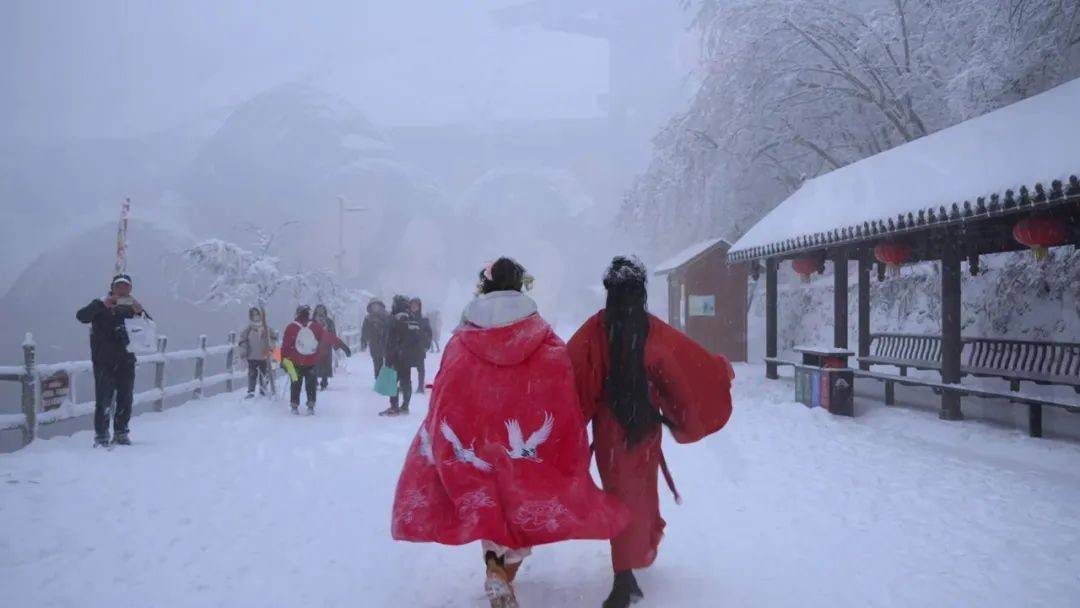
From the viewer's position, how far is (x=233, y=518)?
5219 millimetres

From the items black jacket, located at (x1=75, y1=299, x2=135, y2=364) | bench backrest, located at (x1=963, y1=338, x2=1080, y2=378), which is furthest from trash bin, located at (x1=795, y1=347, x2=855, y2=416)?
black jacket, located at (x1=75, y1=299, x2=135, y2=364)

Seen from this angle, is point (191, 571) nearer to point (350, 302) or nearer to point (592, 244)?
point (350, 302)

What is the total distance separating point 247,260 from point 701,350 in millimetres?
18497

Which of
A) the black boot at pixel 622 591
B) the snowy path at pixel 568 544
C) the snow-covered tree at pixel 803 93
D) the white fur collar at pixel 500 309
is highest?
the snow-covered tree at pixel 803 93

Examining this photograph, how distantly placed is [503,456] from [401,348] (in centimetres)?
796

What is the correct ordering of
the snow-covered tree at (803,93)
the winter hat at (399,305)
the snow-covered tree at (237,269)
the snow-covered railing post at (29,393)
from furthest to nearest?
the snow-covered tree at (237,269) < the snow-covered tree at (803,93) < the winter hat at (399,305) < the snow-covered railing post at (29,393)

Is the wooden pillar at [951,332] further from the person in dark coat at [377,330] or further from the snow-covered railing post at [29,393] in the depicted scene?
the snow-covered railing post at [29,393]

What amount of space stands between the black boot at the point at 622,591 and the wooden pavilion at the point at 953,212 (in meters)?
5.65

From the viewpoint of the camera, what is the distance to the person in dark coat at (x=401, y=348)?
35.5 ft

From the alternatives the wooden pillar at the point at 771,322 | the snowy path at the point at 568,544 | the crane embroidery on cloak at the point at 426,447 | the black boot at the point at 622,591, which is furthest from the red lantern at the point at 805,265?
the crane embroidery on cloak at the point at 426,447

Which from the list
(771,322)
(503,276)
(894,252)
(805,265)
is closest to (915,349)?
(805,265)

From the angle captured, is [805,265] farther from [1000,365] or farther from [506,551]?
[506,551]

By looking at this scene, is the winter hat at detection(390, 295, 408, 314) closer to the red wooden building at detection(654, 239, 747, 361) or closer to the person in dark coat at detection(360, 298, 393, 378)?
the person in dark coat at detection(360, 298, 393, 378)

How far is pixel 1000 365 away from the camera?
10.6m
